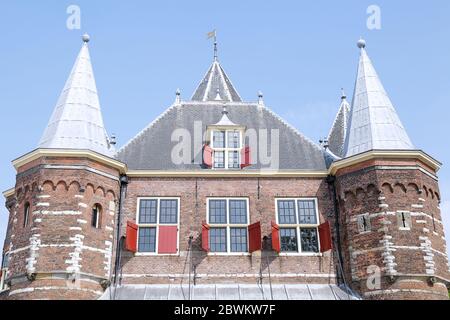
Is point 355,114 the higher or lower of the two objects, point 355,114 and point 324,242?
the higher

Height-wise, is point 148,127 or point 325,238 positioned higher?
point 148,127

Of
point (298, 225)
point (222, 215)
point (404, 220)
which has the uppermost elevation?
point (222, 215)

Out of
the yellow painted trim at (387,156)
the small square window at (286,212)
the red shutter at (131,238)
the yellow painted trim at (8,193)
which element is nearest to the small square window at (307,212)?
the small square window at (286,212)

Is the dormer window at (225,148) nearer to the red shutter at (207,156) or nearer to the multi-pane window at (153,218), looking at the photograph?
the red shutter at (207,156)

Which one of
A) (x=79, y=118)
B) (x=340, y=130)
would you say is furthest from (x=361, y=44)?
(x=79, y=118)

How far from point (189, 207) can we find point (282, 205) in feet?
11.0

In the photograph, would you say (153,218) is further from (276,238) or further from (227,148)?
(276,238)

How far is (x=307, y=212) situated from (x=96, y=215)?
743 cm

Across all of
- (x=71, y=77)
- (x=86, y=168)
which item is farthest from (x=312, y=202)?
(x=71, y=77)

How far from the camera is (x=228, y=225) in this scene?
773 inches

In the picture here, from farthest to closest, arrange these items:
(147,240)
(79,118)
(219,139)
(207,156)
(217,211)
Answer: (219,139) → (207,156) → (79,118) → (217,211) → (147,240)

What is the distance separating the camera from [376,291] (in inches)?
696

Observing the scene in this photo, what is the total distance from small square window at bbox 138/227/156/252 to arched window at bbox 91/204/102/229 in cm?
150

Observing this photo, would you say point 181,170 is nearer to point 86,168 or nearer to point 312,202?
point 86,168
